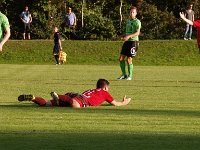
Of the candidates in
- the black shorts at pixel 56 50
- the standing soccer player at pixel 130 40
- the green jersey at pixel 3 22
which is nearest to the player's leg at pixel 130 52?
the standing soccer player at pixel 130 40

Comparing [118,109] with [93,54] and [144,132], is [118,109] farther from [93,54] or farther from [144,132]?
[93,54]

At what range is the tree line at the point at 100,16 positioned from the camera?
52844 millimetres

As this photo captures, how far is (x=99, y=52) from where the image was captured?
46781 mm

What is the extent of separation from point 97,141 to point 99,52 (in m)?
36.6

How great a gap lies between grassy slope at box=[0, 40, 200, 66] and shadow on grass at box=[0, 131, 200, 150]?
1350 inches

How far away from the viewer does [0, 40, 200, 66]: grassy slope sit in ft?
150

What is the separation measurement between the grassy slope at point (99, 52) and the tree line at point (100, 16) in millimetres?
4377

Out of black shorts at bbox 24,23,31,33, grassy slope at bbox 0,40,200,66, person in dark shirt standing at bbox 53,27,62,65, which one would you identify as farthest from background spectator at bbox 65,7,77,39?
A: person in dark shirt standing at bbox 53,27,62,65

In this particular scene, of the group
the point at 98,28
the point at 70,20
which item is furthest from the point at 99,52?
the point at 98,28

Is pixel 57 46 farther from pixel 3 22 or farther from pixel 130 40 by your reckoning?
pixel 3 22

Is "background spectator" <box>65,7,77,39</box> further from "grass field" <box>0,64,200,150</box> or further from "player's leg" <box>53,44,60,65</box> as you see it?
"grass field" <box>0,64,200,150</box>

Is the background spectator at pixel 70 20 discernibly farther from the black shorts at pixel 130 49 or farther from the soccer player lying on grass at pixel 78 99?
the soccer player lying on grass at pixel 78 99

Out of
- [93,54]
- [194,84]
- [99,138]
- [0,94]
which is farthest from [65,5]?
[99,138]

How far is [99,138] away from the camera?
415 inches
